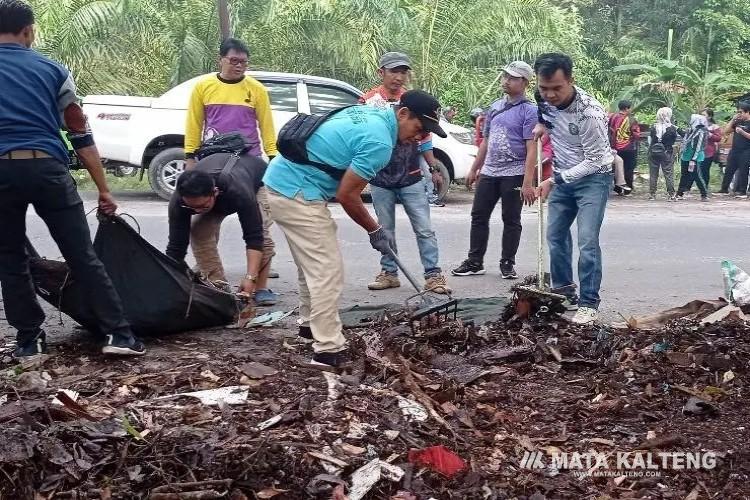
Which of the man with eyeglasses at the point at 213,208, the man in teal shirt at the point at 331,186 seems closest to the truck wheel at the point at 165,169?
the man with eyeglasses at the point at 213,208

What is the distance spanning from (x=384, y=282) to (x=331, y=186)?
87.5 inches

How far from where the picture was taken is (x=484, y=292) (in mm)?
6707

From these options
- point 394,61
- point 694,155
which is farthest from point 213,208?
point 694,155

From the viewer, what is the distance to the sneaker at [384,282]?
6676 mm

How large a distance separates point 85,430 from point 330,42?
13.2 m

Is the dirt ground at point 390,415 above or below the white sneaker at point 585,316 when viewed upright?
below

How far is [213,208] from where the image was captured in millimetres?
5559

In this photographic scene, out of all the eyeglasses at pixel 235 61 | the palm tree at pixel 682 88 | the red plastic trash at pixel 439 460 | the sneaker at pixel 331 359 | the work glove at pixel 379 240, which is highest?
the palm tree at pixel 682 88

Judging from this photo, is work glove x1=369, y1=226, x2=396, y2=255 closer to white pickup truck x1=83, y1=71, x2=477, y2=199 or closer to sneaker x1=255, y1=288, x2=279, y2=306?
sneaker x1=255, y1=288, x2=279, y2=306

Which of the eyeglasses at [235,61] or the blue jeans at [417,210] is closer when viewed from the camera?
the eyeglasses at [235,61]

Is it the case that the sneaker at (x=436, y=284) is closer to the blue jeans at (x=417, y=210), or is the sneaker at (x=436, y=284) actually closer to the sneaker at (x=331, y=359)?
the blue jeans at (x=417, y=210)

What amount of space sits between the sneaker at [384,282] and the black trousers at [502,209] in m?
0.89

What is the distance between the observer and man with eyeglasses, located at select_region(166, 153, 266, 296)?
515 cm

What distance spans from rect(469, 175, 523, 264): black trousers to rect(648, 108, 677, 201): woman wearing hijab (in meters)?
8.28
